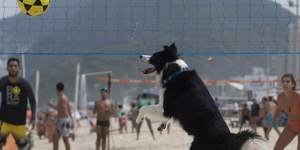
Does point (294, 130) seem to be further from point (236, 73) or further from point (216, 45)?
point (236, 73)

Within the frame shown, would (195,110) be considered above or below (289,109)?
above

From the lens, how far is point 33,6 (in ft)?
27.4

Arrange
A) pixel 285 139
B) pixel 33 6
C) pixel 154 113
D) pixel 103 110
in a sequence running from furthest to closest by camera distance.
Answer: pixel 103 110, pixel 33 6, pixel 285 139, pixel 154 113

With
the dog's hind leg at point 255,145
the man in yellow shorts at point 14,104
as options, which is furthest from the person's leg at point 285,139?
the man in yellow shorts at point 14,104

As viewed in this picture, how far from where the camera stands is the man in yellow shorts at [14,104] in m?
8.50

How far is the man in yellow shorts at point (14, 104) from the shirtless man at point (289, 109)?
131 inches

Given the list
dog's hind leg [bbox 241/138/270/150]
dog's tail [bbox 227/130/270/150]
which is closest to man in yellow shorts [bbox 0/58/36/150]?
dog's tail [bbox 227/130/270/150]

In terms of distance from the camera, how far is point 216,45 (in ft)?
30.6

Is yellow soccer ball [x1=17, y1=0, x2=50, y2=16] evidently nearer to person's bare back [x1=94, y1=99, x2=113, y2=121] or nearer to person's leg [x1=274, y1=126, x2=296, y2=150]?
person's leg [x1=274, y1=126, x2=296, y2=150]

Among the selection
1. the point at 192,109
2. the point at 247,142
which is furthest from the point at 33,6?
the point at 247,142

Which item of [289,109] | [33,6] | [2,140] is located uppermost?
[33,6]

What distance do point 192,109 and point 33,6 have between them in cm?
345

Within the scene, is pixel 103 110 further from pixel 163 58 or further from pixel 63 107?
pixel 163 58

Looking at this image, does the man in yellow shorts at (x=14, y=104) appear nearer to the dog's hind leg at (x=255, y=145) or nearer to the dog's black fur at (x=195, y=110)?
the dog's black fur at (x=195, y=110)
